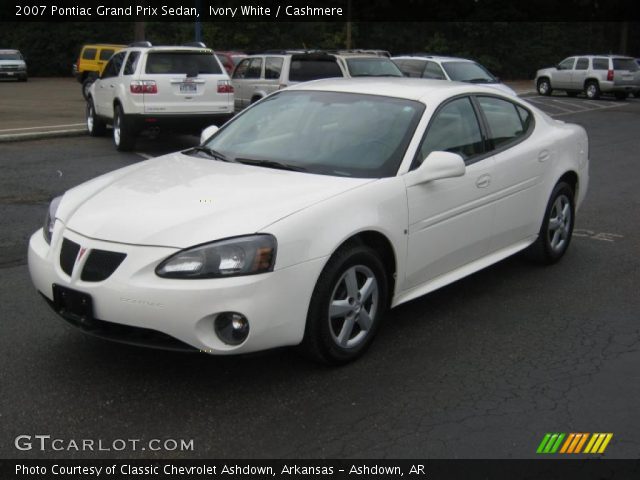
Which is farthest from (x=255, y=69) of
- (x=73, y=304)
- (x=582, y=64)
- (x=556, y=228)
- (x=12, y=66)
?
(x=12, y=66)

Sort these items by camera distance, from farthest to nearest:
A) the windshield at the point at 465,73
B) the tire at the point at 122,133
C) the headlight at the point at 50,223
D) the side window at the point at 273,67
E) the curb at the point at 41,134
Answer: the windshield at the point at 465,73, the side window at the point at 273,67, the curb at the point at 41,134, the tire at the point at 122,133, the headlight at the point at 50,223

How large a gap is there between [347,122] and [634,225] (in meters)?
4.16

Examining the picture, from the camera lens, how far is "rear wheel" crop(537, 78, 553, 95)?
99.3ft

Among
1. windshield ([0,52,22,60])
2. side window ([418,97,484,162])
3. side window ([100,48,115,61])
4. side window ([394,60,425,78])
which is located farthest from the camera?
windshield ([0,52,22,60])

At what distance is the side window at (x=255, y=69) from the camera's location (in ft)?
55.0

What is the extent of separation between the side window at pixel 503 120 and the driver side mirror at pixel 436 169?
976 millimetres

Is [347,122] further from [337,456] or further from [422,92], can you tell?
[337,456]

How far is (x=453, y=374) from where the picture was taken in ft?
14.1

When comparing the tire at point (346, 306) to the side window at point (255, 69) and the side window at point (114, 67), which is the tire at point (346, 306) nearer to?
the side window at point (114, 67)

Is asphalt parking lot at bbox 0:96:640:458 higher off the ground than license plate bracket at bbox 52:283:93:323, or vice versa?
license plate bracket at bbox 52:283:93:323

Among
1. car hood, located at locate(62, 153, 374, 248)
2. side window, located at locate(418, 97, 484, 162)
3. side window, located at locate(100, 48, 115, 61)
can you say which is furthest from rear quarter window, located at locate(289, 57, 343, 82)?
side window, located at locate(100, 48, 115, 61)

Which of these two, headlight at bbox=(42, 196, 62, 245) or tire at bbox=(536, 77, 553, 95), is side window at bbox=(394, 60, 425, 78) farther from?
headlight at bbox=(42, 196, 62, 245)

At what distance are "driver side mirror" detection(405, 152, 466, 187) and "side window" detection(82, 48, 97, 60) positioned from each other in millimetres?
28480

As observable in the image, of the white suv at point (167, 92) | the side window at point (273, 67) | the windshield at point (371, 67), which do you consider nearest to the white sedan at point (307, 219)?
the white suv at point (167, 92)
